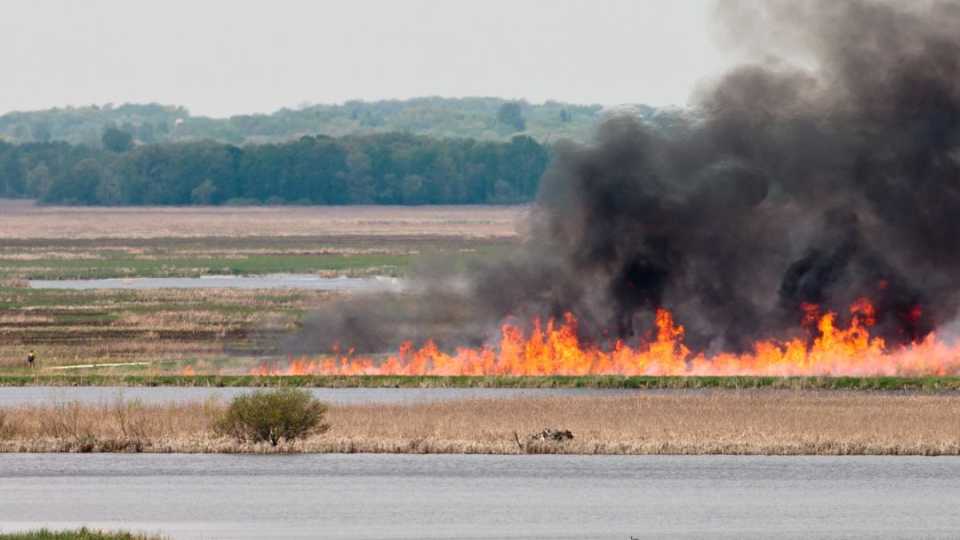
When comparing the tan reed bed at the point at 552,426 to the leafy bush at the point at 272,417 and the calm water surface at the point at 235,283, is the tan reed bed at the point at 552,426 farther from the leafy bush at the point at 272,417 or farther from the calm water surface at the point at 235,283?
the calm water surface at the point at 235,283

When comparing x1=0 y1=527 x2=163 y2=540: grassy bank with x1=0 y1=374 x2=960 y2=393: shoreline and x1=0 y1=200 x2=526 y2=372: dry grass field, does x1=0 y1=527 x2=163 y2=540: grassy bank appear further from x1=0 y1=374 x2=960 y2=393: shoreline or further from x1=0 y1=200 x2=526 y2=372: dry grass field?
x1=0 y1=200 x2=526 y2=372: dry grass field

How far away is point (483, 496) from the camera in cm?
4031

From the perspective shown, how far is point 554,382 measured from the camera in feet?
206

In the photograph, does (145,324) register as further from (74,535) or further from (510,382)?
(74,535)

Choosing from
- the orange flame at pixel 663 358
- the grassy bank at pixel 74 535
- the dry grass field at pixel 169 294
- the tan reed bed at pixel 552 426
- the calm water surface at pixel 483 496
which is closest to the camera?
the grassy bank at pixel 74 535

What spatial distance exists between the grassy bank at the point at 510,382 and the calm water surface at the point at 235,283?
152 feet

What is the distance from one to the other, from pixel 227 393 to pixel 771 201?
2734 cm

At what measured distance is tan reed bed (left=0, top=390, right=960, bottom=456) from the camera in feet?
155

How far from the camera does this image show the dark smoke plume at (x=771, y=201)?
2906 inches

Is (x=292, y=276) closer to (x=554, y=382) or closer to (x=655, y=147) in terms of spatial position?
(x=655, y=147)

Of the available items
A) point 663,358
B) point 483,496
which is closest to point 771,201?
point 663,358

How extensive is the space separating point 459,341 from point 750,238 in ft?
40.2

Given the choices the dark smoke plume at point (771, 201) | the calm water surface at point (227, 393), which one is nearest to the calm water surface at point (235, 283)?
the dark smoke plume at point (771, 201)

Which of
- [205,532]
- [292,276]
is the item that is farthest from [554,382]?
[292,276]
